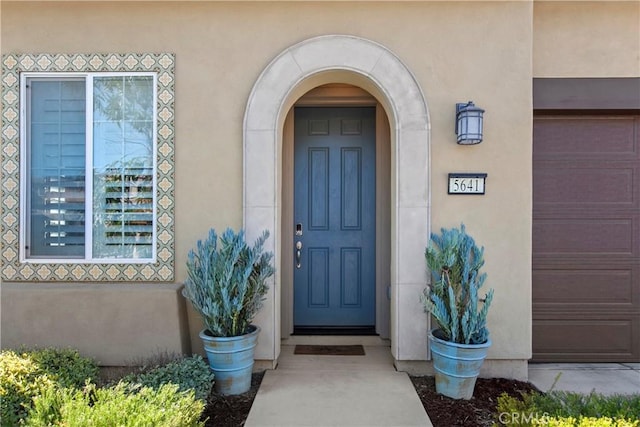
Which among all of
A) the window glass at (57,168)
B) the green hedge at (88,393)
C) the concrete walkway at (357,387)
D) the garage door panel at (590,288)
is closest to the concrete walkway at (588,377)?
the concrete walkway at (357,387)

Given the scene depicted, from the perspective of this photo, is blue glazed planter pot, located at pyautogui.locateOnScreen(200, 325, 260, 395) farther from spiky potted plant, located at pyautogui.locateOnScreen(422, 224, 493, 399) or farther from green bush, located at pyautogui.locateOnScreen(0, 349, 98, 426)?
spiky potted plant, located at pyautogui.locateOnScreen(422, 224, 493, 399)

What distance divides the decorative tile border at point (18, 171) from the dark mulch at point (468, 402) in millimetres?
2539

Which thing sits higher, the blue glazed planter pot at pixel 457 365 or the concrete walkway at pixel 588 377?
the blue glazed planter pot at pixel 457 365

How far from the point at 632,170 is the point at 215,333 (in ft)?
14.6

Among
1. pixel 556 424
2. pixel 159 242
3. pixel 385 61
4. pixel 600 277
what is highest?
pixel 385 61

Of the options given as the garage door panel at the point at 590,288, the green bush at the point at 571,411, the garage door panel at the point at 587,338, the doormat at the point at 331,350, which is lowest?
the doormat at the point at 331,350

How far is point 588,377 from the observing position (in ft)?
12.0

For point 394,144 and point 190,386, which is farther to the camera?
point 394,144

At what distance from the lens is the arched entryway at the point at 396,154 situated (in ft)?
11.6

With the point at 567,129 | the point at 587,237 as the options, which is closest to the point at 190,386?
the point at 587,237

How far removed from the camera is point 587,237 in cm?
399

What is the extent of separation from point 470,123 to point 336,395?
2.60 meters

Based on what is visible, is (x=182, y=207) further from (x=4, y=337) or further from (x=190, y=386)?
(x=4, y=337)

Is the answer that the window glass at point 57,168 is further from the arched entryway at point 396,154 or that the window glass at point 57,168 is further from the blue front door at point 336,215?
the blue front door at point 336,215
